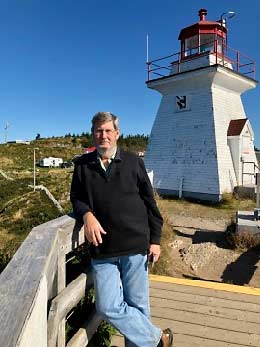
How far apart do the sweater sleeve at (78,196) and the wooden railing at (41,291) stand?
104 mm

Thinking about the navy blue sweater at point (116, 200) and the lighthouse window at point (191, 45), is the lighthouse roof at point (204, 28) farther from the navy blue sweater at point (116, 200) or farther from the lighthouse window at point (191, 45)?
the navy blue sweater at point (116, 200)

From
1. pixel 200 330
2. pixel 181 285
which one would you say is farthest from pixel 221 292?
pixel 200 330

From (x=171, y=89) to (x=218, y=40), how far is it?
114 inches

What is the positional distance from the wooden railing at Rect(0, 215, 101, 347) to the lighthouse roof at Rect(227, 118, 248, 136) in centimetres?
1299

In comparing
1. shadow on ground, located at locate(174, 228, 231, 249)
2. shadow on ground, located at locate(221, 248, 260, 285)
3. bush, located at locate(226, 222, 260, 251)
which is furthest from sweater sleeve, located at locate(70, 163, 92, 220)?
shadow on ground, located at locate(174, 228, 231, 249)

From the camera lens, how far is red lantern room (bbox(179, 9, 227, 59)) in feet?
49.6

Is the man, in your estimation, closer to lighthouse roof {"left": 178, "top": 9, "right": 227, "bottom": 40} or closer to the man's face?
the man's face

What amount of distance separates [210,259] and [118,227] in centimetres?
578

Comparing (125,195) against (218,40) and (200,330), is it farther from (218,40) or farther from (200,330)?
(218,40)

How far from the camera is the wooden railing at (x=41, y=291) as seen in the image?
1.17m

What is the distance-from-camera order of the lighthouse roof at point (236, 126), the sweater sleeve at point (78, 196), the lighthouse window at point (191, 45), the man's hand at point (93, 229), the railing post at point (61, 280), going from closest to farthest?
the railing post at point (61, 280)
the man's hand at point (93, 229)
the sweater sleeve at point (78, 196)
the lighthouse roof at point (236, 126)
the lighthouse window at point (191, 45)

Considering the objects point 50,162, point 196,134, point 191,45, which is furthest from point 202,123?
point 50,162

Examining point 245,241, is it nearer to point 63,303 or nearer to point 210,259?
point 210,259

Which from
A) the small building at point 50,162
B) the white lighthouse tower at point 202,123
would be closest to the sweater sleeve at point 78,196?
the white lighthouse tower at point 202,123
